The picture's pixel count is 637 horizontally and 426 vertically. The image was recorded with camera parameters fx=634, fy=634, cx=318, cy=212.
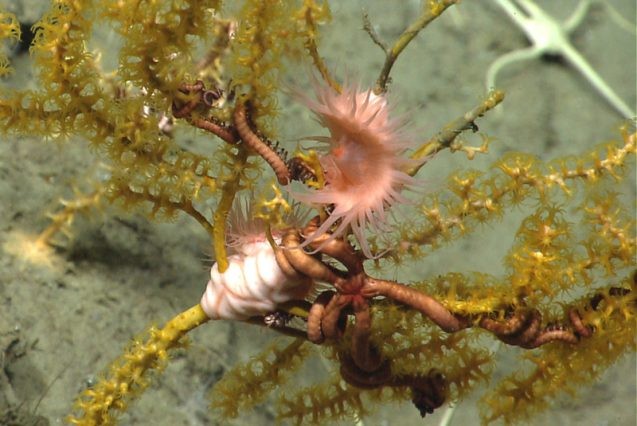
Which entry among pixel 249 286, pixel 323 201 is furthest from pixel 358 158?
pixel 249 286

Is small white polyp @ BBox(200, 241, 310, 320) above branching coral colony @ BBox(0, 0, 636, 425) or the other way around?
the other way around

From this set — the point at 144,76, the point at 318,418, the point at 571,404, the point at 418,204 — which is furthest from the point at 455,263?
the point at 144,76

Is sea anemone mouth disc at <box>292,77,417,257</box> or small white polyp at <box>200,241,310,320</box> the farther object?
small white polyp at <box>200,241,310,320</box>

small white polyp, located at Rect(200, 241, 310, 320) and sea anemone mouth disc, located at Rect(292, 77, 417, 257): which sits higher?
sea anemone mouth disc, located at Rect(292, 77, 417, 257)

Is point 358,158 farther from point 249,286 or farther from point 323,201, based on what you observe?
point 249,286

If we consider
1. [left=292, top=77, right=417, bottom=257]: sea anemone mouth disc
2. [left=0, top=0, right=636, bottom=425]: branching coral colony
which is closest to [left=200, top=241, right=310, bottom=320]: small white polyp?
[left=0, top=0, right=636, bottom=425]: branching coral colony

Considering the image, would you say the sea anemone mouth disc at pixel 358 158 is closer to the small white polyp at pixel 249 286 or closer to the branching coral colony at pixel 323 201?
the branching coral colony at pixel 323 201

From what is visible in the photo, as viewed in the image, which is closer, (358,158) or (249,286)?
(358,158)

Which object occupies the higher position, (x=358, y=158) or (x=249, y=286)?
(x=358, y=158)

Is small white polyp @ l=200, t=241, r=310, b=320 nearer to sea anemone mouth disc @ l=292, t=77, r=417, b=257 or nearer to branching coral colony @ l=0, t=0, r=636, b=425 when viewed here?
branching coral colony @ l=0, t=0, r=636, b=425
